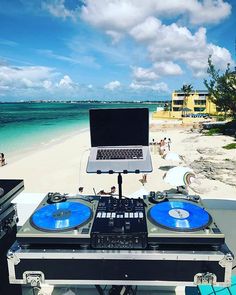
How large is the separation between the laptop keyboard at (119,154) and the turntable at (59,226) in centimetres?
61

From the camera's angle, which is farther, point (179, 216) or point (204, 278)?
point (179, 216)

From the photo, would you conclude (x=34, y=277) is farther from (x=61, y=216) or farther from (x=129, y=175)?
(x=129, y=175)

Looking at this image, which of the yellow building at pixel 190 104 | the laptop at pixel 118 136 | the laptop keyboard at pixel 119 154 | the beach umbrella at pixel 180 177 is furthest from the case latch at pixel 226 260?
the yellow building at pixel 190 104

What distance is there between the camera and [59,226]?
2033 mm

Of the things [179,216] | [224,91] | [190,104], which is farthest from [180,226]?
[190,104]

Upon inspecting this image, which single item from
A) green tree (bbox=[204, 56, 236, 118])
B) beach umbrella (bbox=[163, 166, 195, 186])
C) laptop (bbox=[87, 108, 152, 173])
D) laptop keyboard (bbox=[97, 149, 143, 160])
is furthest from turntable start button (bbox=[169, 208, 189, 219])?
green tree (bbox=[204, 56, 236, 118])

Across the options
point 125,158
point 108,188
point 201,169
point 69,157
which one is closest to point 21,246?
point 125,158

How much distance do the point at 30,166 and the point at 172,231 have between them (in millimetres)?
22067

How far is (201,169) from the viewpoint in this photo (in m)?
19.3

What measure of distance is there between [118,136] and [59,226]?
1.14 metres

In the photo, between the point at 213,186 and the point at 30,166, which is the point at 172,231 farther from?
the point at 30,166

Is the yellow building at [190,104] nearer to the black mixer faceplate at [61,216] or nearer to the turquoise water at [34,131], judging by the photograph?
the turquoise water at [34,131]

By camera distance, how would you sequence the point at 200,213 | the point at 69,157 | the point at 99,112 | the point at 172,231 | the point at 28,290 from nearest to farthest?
Result: the point at 172,231
the point at 200,213
the point at 99,112
the point at 28,290
the point at 69,157

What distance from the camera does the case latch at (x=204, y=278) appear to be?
2.00m
